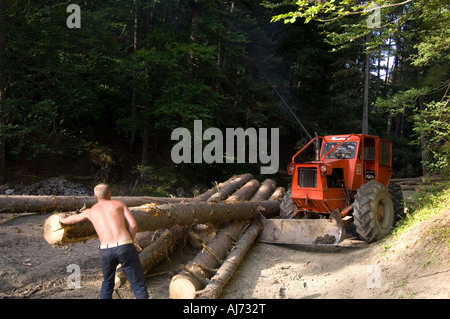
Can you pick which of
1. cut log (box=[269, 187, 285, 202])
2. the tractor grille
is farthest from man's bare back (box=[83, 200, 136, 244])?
cut log (box=[269, 187, 285, 202])

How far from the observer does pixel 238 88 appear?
72.7ft

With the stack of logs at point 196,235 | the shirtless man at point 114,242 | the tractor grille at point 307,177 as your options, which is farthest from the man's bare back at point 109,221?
the tractor grille at point 307,177

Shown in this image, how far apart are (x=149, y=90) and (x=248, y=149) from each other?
807 cm

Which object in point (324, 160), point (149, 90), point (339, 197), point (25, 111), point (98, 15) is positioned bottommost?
point (339, 197)

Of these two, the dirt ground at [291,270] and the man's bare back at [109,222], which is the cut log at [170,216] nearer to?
the man's bare back at [109,222]

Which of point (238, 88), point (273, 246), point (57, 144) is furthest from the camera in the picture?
point (238, 88)

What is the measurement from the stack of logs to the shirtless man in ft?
1.50

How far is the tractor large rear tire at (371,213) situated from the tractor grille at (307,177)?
101 cm

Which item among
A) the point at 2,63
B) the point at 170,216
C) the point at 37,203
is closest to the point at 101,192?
Answer: the point at 170,216

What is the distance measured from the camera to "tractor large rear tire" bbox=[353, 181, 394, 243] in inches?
300

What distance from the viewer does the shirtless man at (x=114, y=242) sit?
4430mm

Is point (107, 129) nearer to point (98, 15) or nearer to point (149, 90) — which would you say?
point (149, 90)

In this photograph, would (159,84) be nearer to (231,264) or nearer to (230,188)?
(230,188)
